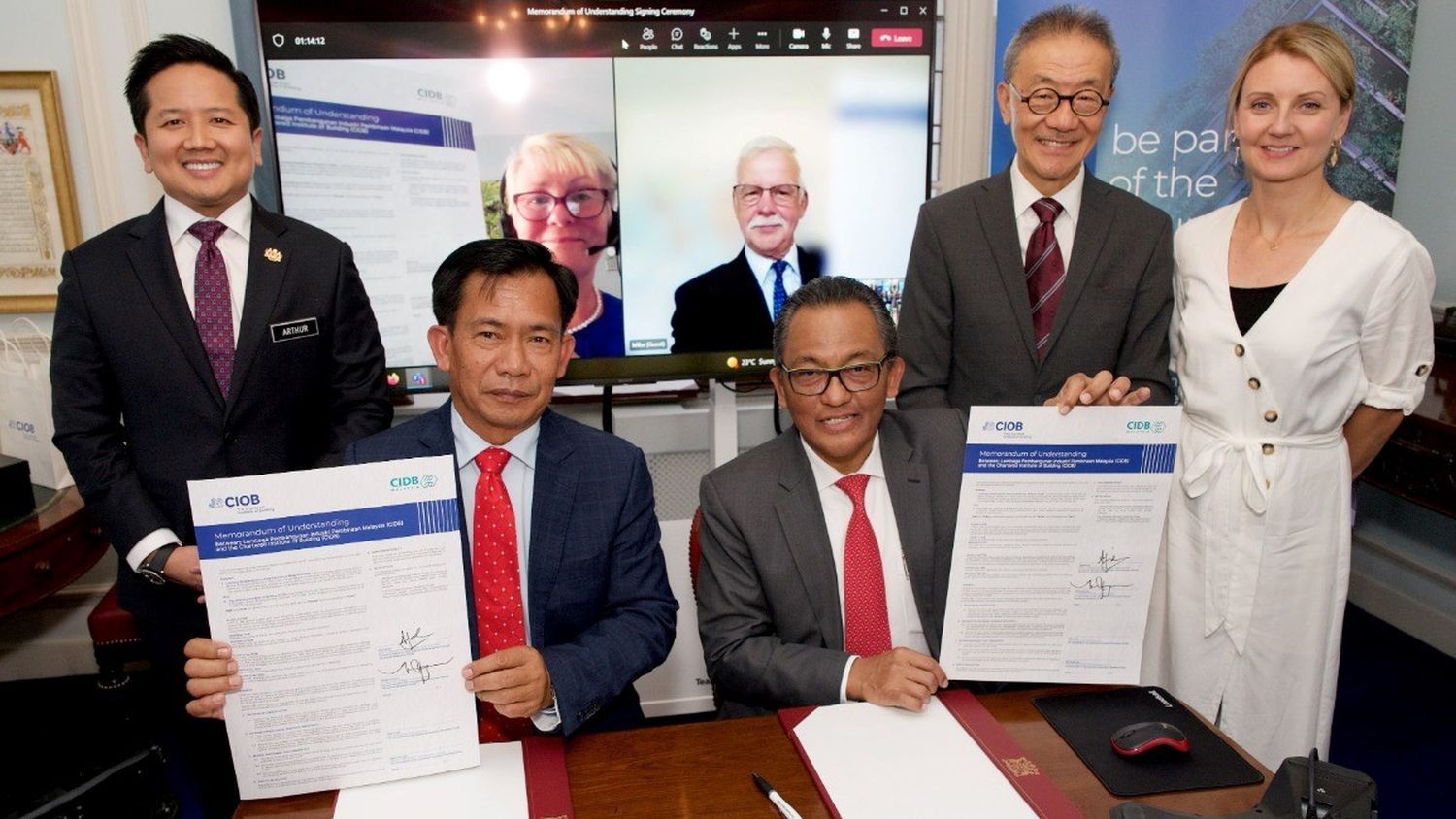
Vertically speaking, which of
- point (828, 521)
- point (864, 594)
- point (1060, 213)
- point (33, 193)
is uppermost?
point (33, 193)

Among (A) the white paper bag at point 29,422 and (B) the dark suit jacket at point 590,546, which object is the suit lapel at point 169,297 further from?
(A) the white paper bag at point 29,422

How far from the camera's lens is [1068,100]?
7.11ft

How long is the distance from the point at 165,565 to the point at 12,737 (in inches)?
75.7

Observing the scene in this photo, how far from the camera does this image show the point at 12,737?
3.26 metres

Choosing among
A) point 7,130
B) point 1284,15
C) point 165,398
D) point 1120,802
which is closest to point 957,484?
point 1120,802

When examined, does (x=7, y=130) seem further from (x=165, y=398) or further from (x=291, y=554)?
(x=291, y=554)

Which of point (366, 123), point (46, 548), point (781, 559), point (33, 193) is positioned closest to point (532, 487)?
point (781, 559)

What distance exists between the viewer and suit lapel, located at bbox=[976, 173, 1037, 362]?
7.41 feet

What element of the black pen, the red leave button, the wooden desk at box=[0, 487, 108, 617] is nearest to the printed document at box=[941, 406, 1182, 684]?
the black pen

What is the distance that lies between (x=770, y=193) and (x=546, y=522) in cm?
159

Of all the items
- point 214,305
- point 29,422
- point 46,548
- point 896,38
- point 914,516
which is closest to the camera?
point 914,516

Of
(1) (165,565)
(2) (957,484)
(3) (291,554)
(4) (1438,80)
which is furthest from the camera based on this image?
(4) (1438,80)
